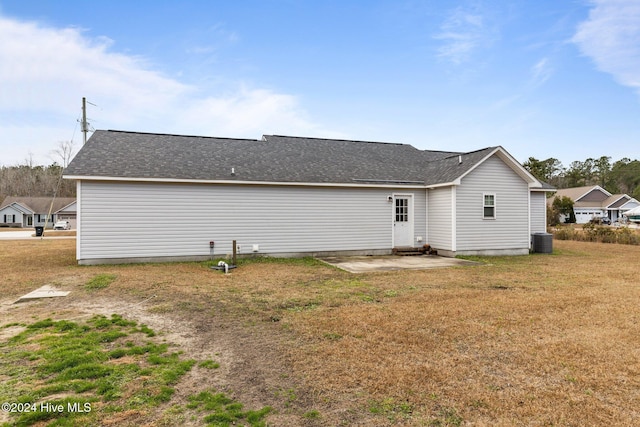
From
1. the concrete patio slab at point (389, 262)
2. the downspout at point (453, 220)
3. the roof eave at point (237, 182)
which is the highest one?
the roof eave at point (237, 182)

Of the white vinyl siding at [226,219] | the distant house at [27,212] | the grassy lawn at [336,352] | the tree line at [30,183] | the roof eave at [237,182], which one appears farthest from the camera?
the tree line at [30,183]

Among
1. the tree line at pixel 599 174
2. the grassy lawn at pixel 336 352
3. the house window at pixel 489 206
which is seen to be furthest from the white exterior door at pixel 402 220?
the tree line at pixel 599 174

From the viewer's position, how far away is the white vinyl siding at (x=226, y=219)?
11602 mm

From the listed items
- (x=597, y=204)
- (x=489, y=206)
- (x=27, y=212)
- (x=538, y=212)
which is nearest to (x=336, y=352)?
(x=489, y=206)

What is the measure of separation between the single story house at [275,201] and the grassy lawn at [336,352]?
3747mm

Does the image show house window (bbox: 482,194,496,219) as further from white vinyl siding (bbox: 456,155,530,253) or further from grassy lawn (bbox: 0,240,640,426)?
grassy lawn (bbox: 0,240,640,426)

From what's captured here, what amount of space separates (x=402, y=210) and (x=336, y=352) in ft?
36.8

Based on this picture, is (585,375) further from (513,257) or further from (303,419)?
(513,257)

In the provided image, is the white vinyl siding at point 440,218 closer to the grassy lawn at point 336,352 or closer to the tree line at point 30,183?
the grassy lawn at point 336,352

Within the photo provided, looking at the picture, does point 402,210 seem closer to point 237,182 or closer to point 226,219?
point 237,182

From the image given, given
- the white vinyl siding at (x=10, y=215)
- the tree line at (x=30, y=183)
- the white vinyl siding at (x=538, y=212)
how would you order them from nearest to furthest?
the white vinyl siding at (x=538, y=212), the white vinyl siding at (x=10, y=215), the tree line at (x=30, y=183)

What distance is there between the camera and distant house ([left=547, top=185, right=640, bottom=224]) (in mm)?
49969

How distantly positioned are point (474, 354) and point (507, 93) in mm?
19977

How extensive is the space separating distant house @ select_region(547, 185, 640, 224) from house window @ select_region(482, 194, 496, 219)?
43.0m
